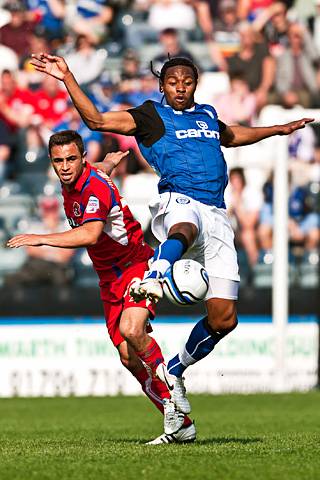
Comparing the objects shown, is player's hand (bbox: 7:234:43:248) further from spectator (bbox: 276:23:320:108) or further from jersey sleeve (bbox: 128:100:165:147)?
spectator (bbox: 276:23:320:108)

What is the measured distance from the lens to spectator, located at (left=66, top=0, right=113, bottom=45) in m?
19.3

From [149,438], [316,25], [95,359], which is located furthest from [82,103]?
[316,25]

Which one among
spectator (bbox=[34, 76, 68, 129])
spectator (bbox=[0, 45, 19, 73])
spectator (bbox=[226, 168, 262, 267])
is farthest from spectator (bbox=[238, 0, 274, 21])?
spectator (bbox=[226, 168, 262, 267])

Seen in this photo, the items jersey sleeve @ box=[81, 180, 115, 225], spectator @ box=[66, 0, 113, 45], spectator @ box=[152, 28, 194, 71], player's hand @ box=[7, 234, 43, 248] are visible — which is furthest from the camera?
spectator @ box=[66, 0, 113, 45]

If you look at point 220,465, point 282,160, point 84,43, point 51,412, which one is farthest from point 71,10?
point 220,465

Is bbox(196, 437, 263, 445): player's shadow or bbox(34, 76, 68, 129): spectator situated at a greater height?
bbox(34, 76, 68, 129): spectator

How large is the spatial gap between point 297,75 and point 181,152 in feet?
37.2

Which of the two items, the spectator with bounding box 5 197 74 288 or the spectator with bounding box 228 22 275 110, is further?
the spectator with bounding box 228 22 275 110

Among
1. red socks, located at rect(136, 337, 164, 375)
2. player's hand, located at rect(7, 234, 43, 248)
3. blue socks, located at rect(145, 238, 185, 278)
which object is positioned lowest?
red socks, located at rect(136, 337, 164, 375)

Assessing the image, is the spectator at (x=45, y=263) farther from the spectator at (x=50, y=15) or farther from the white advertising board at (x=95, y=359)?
the spectator at (x=50, y=15)

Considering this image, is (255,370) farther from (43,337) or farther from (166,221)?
(166,221)

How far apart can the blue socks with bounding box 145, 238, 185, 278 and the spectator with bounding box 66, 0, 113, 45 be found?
12.4m

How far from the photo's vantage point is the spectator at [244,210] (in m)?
16.0

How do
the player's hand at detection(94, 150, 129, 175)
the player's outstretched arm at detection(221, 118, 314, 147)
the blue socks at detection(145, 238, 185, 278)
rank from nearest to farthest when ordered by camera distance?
the blue socks at detection(145, 238, 185, 278), the player's outstretched arm at detection(221, 118, 314, 147), the player's hand at detection(94, 150, 129, 175)
